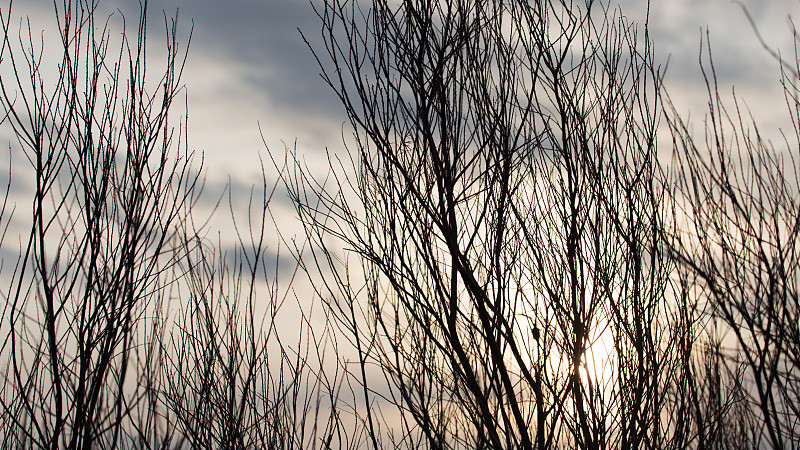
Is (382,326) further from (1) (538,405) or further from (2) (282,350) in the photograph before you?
(2) (282,350)

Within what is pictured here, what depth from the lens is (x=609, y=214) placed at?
11.4ft

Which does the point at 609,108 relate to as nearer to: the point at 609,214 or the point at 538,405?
the point at 609,214

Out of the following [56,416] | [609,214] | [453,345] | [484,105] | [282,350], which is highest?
[484,105]

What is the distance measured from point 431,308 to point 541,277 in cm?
69

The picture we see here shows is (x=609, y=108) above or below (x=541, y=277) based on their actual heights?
above

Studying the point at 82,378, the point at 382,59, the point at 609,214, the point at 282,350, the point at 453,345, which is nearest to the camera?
the point at 82,378

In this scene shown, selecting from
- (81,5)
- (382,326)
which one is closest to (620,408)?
(382,326)

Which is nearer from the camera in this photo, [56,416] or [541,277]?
[56,416]

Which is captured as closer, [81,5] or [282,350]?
[81,5]

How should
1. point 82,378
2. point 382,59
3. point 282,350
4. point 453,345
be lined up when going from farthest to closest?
point 282,350
point 382,59
point 453,345
point 82,378

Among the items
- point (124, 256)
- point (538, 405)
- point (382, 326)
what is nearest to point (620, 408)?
point (538, 405)

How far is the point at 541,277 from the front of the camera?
3.42 meters

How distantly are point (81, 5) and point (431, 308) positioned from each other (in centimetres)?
244

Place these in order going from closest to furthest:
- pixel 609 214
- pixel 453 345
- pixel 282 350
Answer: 1. pixel 453 345
2. pixel 609 214
3. pixel 282 350
